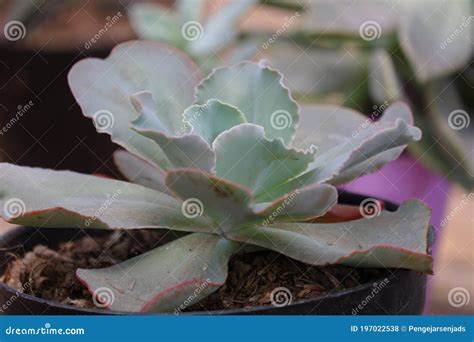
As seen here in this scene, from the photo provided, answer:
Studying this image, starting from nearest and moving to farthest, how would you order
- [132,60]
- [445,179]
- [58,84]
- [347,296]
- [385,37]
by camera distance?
[347,296], [132,60], [445,179], [385,37], [58,84]

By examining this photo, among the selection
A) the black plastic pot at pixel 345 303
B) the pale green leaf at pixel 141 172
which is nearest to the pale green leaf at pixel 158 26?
the pale green leaf at pixel 141 172

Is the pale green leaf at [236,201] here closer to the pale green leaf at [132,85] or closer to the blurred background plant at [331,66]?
the pale green leaf at [132,85]

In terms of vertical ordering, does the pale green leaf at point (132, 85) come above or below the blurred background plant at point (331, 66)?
below

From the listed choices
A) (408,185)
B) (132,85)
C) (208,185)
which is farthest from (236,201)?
(408,185)

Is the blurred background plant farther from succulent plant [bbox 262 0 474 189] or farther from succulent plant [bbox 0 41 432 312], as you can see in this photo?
succulent plant [bbox 0 41 432 312]

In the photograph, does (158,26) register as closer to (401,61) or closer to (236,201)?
(401,61)

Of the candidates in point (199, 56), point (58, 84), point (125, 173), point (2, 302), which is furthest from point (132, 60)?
point (58, 84)

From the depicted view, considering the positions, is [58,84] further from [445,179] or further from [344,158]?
[344,158]
